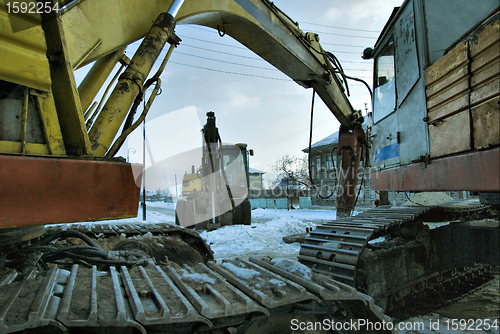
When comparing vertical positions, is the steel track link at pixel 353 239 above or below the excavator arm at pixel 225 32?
below

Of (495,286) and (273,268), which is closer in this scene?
(273,268)

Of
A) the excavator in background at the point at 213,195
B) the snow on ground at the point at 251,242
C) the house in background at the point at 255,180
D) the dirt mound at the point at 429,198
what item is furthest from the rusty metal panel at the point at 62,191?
the house in background at the point at 255,180

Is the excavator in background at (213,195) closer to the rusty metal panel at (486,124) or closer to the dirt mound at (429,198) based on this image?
the dirt mound at (429,198)

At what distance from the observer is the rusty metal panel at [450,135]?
2211 millimetres

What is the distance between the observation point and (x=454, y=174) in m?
2.29

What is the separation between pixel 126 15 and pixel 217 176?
7523 millimetres

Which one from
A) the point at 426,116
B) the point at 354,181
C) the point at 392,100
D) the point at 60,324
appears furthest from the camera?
the point at 354,181

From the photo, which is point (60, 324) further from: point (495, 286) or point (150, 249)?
point (495, 286)

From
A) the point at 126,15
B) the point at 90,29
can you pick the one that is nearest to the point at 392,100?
the point at 126,15

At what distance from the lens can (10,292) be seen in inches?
57.8

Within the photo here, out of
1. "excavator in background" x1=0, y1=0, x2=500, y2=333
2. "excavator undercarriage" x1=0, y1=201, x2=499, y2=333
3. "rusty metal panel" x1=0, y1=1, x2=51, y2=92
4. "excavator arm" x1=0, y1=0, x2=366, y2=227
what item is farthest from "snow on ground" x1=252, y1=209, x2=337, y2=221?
"rusty metal panel" x1=0, y1=1, x2=51, y2=92

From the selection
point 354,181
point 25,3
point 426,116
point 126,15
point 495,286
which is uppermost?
point 126,15

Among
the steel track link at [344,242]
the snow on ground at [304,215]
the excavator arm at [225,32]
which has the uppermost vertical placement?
the excavator arm at [225,32]

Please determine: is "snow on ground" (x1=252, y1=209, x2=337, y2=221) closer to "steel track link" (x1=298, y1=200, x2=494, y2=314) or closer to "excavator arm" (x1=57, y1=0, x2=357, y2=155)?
"excavator arm" (x1=57, y1=0, x2=357, y2=155)
